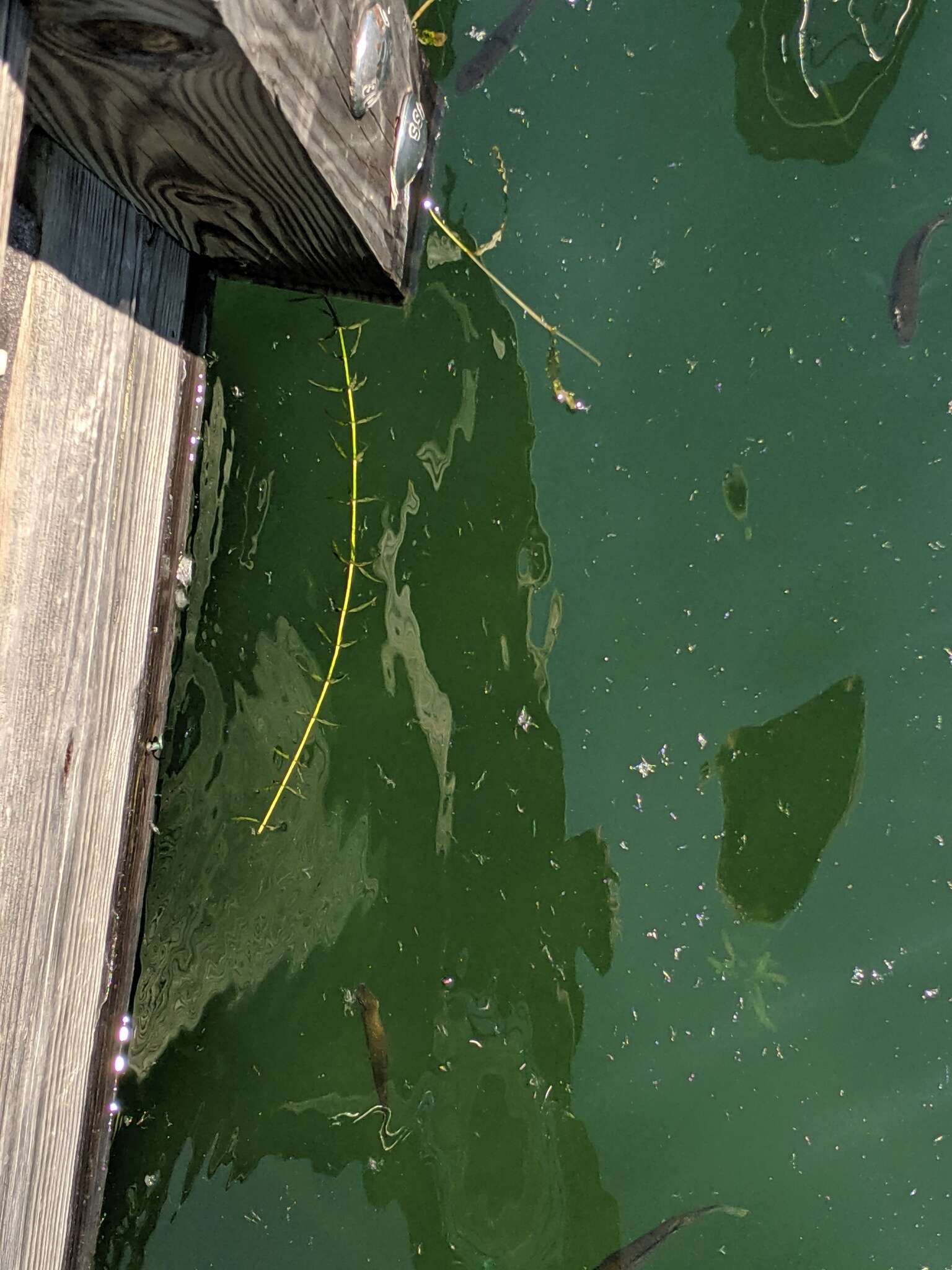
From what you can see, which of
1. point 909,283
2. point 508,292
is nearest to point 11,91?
point 508,292

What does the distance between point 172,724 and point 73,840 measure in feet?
1.22

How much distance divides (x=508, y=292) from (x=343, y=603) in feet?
2.09

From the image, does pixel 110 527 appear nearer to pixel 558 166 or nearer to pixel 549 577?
pixel 549 577

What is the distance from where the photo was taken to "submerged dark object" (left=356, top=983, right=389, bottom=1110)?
6.05 feet

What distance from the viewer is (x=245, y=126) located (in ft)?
3.65

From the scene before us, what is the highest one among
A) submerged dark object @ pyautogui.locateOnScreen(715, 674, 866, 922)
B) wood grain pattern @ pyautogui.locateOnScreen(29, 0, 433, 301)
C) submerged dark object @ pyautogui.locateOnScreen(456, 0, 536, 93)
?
submerged dark object @ pyautogui.locateOnScreen(456, 0, 536, 93)

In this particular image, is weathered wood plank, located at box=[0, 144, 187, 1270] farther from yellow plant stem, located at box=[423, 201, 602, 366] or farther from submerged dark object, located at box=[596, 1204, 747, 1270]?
submerged dark object, located at box=[596, 1204, 747, 1270]

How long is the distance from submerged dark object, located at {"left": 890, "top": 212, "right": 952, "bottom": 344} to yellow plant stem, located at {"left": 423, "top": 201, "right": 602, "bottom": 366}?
0.50m

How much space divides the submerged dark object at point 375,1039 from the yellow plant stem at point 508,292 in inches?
48.3

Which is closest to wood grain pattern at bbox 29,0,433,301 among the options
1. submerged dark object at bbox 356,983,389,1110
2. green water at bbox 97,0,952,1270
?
green water at bbox 97,0,952,1270

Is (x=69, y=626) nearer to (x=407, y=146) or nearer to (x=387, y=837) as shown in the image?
(x=387, y=837)

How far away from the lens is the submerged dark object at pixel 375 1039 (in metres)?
1.84

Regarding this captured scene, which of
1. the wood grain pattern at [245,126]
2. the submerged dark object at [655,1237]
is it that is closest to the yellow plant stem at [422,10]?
the wood grain pattern at [245,126]

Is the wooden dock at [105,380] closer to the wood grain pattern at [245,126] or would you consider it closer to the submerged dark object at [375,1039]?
the wood grain pattern at [245,126]
